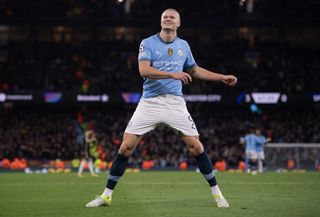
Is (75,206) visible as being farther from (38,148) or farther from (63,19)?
(63,19)

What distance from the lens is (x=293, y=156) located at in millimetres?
29625

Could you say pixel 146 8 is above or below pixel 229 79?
above

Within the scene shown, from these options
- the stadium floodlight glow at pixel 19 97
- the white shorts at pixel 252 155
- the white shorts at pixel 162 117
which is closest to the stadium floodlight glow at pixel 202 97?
the stadium floodlight glow at pixel 19 97

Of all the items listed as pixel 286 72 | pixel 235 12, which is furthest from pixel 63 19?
pixel 286 72

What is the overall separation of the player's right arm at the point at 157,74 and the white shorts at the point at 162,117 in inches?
20.3

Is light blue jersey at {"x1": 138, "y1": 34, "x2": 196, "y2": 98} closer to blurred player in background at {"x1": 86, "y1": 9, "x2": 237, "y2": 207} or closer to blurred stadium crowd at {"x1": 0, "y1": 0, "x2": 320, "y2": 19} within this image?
blurred player in background at {"x1": 86, "y1": 9, "x2": 237, "y2": 207}

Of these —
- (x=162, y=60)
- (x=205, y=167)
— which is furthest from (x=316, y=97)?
(x=162, y=60)

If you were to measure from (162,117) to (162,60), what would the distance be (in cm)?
84

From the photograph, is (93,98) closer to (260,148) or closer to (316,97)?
(316,97)

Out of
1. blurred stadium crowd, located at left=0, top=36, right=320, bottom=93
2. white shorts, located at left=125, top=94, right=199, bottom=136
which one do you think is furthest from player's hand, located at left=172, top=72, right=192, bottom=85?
blurred stadium crowd, located at left=0, top=36, right=320, bottom=93

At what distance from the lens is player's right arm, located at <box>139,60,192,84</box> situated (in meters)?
8.30

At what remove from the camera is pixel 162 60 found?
8.96 metres

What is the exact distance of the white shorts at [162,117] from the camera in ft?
29.2

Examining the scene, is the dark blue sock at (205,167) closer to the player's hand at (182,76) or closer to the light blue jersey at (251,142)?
the player's hand at (182,76)
